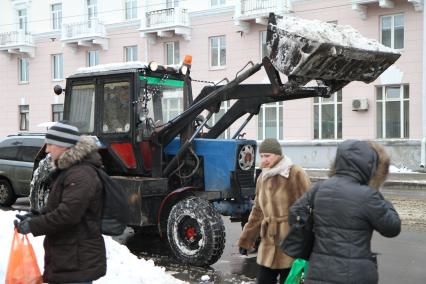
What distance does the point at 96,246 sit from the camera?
147 inches

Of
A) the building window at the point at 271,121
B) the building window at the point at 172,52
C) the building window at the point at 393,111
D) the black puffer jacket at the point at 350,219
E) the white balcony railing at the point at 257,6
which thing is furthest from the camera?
the building window at the point at 172,52

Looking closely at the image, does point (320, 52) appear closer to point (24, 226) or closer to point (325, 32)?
point (325, 32)

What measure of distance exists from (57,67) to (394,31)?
1899 cm

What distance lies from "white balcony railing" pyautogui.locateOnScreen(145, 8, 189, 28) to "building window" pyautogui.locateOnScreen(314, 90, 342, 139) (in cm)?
755

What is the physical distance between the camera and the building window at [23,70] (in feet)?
115

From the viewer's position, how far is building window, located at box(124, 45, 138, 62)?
1203 inches

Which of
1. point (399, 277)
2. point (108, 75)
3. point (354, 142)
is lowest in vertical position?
point (399, 277)

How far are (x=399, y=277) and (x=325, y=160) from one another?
57.4 ft

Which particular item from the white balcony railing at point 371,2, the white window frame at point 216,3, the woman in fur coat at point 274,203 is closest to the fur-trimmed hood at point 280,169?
the woman in fur coat at point 274,203

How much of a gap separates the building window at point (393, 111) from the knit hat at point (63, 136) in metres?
20.5

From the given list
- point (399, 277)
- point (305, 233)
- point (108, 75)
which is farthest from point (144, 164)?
point (305, 233)

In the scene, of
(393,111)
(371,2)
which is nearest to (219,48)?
(371,2)

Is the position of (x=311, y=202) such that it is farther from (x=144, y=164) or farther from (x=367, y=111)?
(x=367, y=111)

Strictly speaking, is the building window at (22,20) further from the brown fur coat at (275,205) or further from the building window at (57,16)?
the brown fur coat at (275,205)
